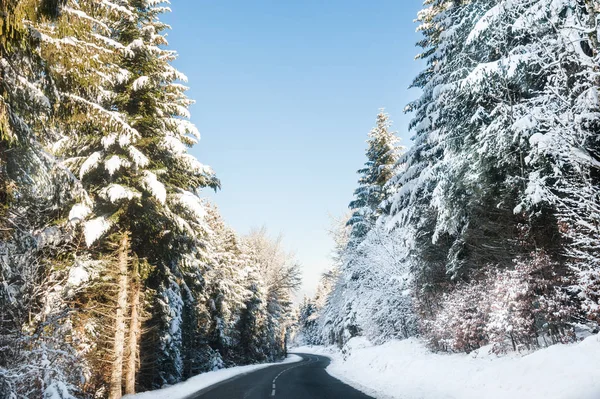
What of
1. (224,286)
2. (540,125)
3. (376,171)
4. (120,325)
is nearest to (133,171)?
(120,325)

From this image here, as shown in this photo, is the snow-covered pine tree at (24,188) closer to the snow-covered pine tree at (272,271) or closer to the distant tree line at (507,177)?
the distant tree line at (507,177)

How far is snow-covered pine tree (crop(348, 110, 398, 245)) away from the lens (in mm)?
29480

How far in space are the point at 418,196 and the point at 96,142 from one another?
12.7 metres

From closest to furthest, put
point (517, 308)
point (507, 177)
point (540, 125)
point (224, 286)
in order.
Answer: point (540, 125) → point (517, 308) → point (507, 177) → point (224, 286)

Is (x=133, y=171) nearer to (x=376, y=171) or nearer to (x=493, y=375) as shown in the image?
(x=493, y=375)

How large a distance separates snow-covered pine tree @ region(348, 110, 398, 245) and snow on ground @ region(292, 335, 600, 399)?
45.7ft

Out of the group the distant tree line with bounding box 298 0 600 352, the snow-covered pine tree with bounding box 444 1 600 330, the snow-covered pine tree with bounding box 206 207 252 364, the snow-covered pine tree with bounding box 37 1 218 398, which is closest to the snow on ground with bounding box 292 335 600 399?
the distant tree line with bounding box 298 0 600 352

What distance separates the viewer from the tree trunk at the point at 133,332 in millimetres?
13398

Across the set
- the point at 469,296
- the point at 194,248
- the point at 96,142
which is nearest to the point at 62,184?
the point at 96,142

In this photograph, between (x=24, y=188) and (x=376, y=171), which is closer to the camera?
(x=24, y=188)

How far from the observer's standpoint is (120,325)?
12.5m

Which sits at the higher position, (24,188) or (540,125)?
(540,125)

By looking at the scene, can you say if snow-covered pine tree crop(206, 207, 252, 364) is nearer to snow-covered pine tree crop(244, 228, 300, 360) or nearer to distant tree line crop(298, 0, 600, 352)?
snow-covered pine tree crop(244, 228, 300, 360)

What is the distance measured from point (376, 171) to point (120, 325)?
22217mm
